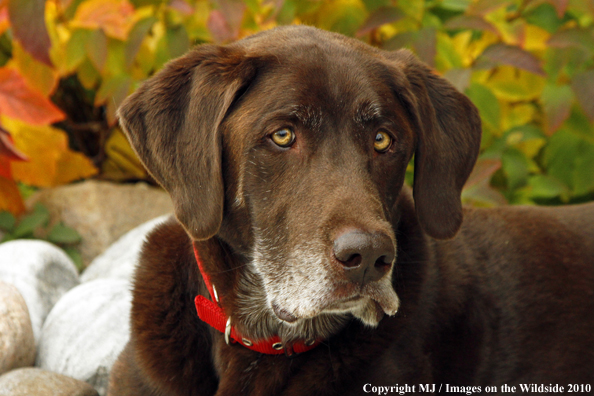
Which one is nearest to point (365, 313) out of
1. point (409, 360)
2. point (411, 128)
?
point (409, 360)

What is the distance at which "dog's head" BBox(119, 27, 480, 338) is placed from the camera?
2381 mm

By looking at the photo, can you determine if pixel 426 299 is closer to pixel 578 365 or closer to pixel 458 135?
pixel 458 135

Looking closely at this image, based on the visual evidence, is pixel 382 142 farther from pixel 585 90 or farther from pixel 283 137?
pixel 585 90

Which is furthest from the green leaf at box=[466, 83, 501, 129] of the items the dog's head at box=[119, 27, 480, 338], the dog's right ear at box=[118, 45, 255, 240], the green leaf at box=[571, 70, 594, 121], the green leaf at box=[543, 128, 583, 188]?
the dog's right ear at box=[118, 45, 255, 240]

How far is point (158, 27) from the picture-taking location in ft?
16.4

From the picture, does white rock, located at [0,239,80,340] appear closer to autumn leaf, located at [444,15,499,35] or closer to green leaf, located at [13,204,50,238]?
green leaf, located at [13,204,50,238]

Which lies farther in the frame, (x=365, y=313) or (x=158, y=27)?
(x=158, y=27)

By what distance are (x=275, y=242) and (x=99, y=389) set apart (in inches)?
60.7

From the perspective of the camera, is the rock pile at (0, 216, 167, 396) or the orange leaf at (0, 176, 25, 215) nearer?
the rock pile at (0, 216, 167, 396)

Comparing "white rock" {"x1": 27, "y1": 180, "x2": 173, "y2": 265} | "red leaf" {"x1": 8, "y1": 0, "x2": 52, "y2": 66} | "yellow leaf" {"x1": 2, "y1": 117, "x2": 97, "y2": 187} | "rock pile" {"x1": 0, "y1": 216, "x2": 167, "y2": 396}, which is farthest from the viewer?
"white rock" {"x1": 27, "y1": 180, "x2": 173, "y2": 265}

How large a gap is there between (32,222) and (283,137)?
3043 mm

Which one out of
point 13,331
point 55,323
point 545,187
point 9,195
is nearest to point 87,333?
point 55,323

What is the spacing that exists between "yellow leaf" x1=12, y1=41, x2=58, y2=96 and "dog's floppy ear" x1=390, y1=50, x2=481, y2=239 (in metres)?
2.52

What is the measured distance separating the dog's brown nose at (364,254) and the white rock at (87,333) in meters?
1.50
